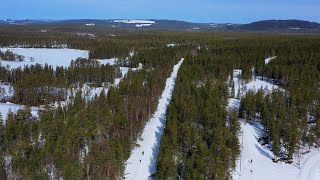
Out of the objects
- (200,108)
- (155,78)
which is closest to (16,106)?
(155,78)

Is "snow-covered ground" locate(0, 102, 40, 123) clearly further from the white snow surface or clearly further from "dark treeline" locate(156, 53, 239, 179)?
the white snow surface

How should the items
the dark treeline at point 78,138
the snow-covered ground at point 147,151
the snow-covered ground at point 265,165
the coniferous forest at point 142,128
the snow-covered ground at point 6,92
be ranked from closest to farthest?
the dark treeline at point 78,138
the coniferous forest at point 142,128
the snow-covered ground at point 147,151
the snow-covered ground at point 265,165
the snow-covered ground at point 6,92

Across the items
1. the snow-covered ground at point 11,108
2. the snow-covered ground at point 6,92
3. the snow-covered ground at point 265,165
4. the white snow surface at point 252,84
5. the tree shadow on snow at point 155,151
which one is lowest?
the snow-covered ground at point 265,165

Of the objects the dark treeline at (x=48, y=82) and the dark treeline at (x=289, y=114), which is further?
the dark treeline at (x=48, y=82)

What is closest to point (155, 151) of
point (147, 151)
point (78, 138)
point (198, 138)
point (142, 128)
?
point (147, 151)

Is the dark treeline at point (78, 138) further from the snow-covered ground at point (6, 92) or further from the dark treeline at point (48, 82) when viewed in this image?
the snow-covered ground at point (6, 92)

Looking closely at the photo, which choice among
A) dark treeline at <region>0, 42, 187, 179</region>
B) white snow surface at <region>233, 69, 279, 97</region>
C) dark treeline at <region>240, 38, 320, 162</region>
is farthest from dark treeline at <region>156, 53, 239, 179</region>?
white snow surface at <region>233, 69, 279, 97</region>

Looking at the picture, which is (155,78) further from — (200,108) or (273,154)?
(273,154)

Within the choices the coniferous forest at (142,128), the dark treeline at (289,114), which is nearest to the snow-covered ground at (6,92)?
the coniferous forest at (142,128)

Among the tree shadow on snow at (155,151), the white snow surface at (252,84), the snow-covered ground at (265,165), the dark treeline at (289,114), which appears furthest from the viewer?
the white snow surface at (252,84)
